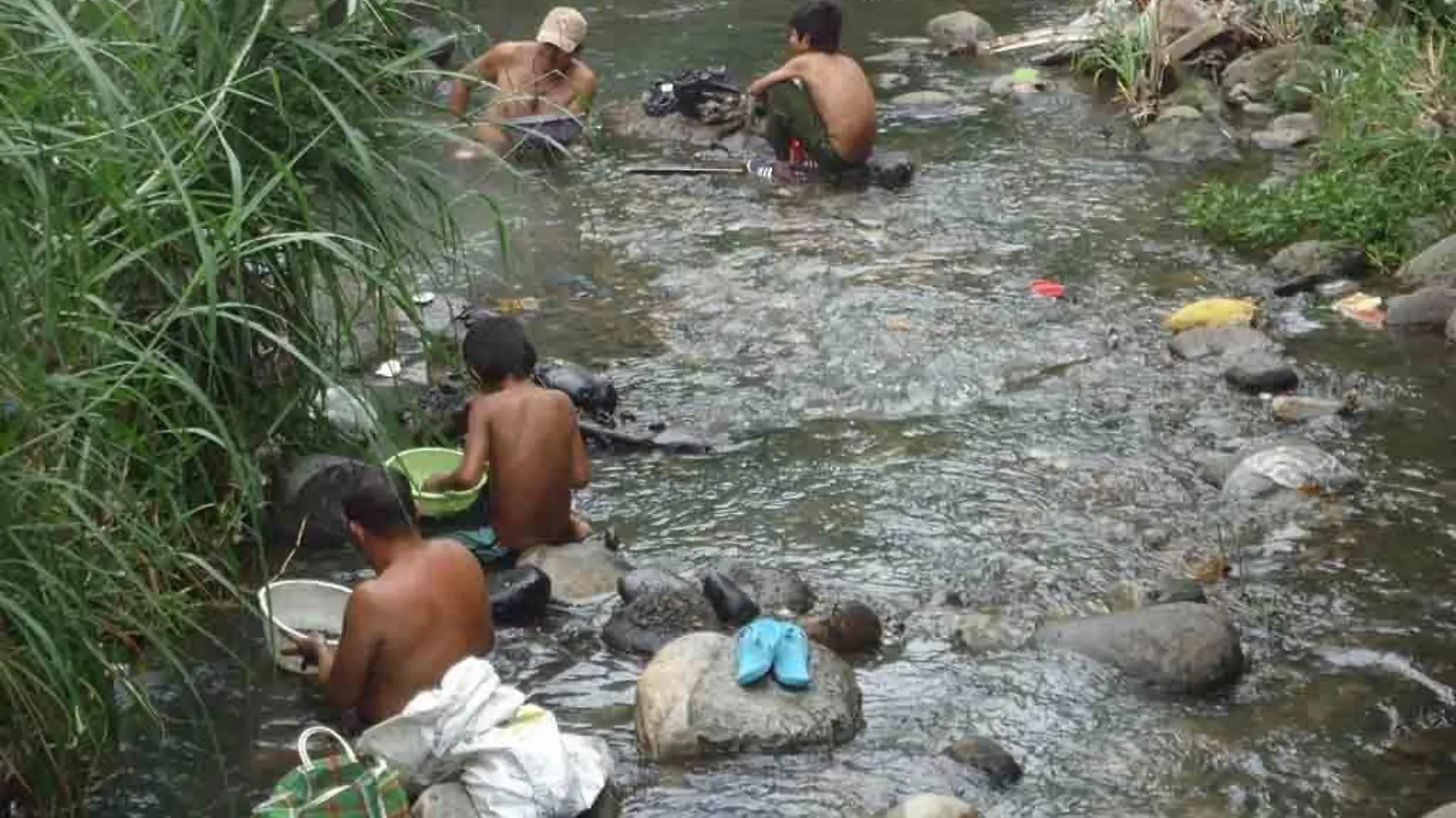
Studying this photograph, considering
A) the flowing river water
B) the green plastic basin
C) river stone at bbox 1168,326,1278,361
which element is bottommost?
the flowing river water

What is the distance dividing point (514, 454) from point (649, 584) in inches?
23.4

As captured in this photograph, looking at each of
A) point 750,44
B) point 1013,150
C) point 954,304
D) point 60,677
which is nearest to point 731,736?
point 60,677

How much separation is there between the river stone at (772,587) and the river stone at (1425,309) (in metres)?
3.23

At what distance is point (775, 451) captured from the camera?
22.2ft

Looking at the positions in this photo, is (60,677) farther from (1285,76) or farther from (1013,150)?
(1285,76)

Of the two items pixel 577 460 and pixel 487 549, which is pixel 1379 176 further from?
pixel 487 549

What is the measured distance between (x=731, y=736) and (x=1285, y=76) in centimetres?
776

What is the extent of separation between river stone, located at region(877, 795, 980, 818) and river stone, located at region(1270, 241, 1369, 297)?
4408 millimetres

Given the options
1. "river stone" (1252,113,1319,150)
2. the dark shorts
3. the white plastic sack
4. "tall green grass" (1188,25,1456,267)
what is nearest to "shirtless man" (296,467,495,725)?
the white plastic sack

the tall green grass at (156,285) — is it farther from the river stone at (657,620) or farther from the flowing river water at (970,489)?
the river stone at (657,620)

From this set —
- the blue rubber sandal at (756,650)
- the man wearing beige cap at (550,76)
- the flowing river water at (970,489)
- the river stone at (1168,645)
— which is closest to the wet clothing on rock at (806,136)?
the flowing river water at (970,489)

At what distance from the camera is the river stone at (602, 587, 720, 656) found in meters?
5.35

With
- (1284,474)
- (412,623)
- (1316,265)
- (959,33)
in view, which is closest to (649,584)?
(412,623)

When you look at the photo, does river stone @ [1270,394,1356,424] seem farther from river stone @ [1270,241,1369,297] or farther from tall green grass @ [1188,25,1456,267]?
tall green grass @ [1188,25,1456,267]
